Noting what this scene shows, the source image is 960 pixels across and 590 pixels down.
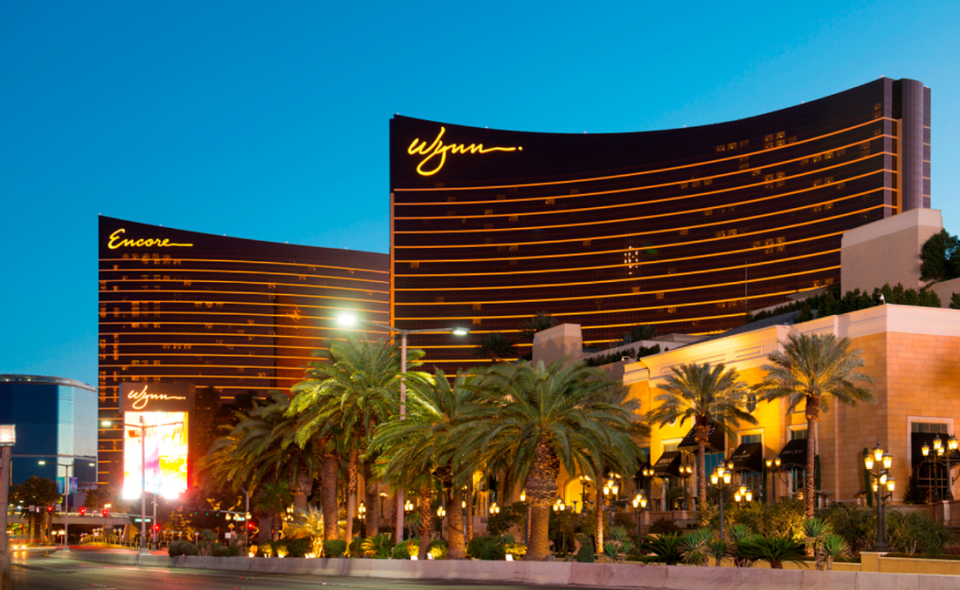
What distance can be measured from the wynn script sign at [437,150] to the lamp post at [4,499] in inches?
6680

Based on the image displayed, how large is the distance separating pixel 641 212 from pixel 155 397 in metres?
82.5

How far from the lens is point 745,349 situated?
61.5m

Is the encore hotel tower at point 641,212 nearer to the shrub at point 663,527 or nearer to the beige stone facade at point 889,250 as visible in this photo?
the beige stone facade at point 889,250

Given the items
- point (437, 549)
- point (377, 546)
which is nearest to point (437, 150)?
point (377, 546)

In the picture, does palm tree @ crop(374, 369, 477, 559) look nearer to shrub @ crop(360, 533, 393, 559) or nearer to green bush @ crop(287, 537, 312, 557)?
shrub @ crop(360, 533, 393, 559)

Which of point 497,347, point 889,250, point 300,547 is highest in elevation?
point 889,250

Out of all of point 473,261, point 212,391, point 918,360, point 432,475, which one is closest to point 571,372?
point 432,475

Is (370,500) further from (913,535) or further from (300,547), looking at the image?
(913,535)

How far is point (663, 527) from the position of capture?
59.0 meters

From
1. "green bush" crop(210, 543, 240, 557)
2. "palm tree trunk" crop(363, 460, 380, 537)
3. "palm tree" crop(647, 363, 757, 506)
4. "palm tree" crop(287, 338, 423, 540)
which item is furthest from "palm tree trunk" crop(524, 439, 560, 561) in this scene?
"green bush" crop(210, 543, 240, 557)

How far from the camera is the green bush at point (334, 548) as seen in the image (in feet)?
158

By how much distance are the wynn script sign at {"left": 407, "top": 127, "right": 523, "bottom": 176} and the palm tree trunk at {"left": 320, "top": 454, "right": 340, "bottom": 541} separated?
453 ft

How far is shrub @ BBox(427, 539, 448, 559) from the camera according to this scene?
145ft

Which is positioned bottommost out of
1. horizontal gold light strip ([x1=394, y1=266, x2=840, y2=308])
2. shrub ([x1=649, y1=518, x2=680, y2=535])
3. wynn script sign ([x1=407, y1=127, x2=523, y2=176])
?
shrub ([x1=649, y1=518, x2=680, y2=535])
